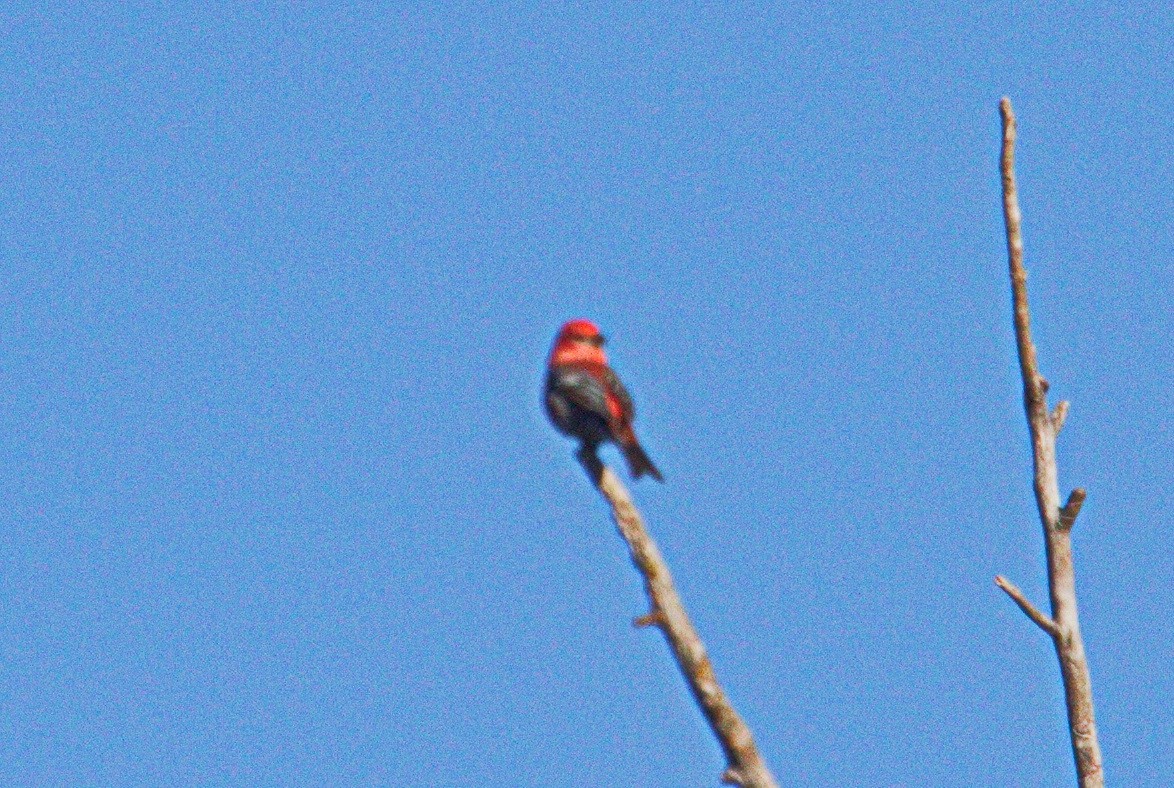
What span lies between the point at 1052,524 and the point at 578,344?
3145 millimetres

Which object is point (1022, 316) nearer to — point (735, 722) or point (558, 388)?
point (735, 722)

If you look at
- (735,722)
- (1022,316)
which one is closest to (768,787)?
(735,722)

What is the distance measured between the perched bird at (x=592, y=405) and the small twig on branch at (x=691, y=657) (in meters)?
1.70

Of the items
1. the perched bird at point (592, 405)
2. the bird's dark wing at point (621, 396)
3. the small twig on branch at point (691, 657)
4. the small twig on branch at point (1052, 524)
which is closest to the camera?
the small twig on branch at point (691, 657)

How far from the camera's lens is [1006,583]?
26.4ft

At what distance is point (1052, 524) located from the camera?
26.3 feet

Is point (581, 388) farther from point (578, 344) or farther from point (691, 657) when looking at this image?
point (691, 657)

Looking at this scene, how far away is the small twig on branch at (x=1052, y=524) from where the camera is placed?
25.7 feet

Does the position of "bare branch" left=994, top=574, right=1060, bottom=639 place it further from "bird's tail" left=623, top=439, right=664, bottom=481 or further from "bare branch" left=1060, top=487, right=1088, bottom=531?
"bird's tail" left=623, top=439, right=664, bottom=481

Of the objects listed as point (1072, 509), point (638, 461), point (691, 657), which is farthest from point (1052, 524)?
point (638, 461)

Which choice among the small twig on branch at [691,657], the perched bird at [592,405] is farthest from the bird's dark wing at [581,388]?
the small twig on branch at [691,657]

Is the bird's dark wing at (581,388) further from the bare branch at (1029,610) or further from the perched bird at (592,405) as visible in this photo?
the bare branch at (1029,610)

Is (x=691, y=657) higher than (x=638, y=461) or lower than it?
lower

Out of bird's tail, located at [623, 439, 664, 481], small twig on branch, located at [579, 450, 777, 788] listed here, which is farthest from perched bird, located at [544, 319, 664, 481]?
small twig on branch, located at [579, 450, 777, 788]
